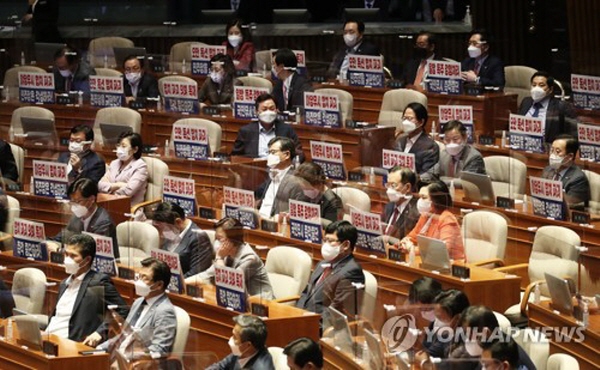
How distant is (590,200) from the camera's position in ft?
35.4

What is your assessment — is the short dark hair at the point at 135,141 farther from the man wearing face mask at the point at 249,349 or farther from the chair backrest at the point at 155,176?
the man wearing face mask at the point at 249,349

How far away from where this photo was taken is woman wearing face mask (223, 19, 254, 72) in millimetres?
14914

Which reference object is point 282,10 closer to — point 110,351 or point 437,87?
point 437,87

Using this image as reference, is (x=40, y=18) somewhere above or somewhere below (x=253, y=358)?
above

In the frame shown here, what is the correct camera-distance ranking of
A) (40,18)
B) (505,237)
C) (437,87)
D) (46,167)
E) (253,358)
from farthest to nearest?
(40,18), (437,87), (46,167), (505,237), (253,358)

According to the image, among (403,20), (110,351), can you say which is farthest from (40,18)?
(110,351)

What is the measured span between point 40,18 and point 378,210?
6.23 m

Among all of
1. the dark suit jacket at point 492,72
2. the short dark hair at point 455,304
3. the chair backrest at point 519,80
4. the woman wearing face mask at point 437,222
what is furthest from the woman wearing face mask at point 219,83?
the short dark hair at point 455,304

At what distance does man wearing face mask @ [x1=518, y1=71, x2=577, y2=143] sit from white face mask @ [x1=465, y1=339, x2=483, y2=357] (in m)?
4.56

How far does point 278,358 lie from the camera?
27.8ft

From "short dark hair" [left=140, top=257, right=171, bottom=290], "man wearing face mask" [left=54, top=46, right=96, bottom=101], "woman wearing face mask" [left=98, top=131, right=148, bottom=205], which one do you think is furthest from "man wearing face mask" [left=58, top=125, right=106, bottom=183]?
"short dark hair" [left=140, top=257, right=171, bottom=290]

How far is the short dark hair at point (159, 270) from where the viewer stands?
372 inches

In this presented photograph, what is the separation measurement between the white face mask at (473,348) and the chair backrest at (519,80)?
6.07 meters

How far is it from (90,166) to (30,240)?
1680mm
